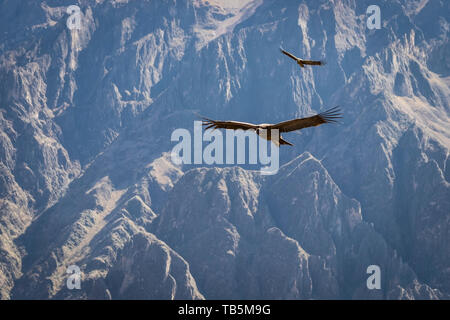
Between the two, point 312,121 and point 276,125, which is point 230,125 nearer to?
point 276,125

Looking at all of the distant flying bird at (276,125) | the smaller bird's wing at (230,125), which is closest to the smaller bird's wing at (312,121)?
the distant flying bird at (276,125)

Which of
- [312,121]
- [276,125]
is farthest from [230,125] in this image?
[312,121]

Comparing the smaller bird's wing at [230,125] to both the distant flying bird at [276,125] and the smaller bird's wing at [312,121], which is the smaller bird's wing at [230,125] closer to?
the distant flying bird at [276,125]

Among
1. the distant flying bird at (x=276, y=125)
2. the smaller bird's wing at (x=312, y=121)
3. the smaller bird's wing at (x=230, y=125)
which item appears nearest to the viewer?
the smaller bird's wing at (x=312, y=121)

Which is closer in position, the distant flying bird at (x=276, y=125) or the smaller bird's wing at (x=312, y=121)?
the smaller bird's wing at (x=312, y=121)

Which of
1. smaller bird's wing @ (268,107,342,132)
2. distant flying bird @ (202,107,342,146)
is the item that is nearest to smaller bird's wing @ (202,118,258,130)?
distant flying bird @ (202,107,342,146)

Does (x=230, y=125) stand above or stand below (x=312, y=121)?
above

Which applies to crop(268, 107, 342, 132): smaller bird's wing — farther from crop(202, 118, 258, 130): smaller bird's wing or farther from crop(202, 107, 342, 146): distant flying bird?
crop(202, 118, 258, 130): smaller bird's wing
